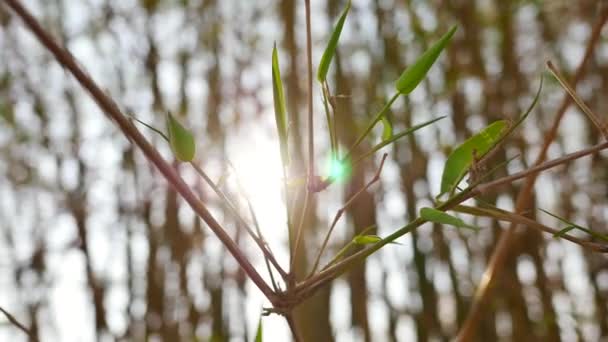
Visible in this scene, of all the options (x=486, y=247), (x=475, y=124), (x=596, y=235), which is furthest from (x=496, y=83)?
(x=596, y=235)

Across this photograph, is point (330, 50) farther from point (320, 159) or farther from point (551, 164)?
point (320, 159)

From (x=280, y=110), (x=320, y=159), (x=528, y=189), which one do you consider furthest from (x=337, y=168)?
(x=320, y=159)

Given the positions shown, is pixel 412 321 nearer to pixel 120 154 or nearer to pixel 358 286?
pixel 358 286

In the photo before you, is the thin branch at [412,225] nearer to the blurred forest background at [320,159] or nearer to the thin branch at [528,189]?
the thin branch at [528,189]

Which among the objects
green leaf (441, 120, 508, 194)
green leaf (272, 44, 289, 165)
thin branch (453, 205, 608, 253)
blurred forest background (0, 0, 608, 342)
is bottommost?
thin branch (453, 205, 608, 253)

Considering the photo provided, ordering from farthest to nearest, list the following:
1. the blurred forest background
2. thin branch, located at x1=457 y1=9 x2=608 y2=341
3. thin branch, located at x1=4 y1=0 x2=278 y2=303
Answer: the blurred forest background < thin branch, located at x1=457 y1=9 x2=608 y2=341 < thin branch, located at x1=4 y1=0 x2=278 y2=303

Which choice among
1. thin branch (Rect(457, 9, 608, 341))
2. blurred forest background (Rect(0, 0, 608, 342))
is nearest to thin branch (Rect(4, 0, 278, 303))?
thin branch (Rect(457, 9, 608, 341))

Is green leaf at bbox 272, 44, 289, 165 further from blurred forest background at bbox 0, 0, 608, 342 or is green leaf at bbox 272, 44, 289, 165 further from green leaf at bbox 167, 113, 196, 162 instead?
blurred forest background at bbox 0, 0, 608, 342
